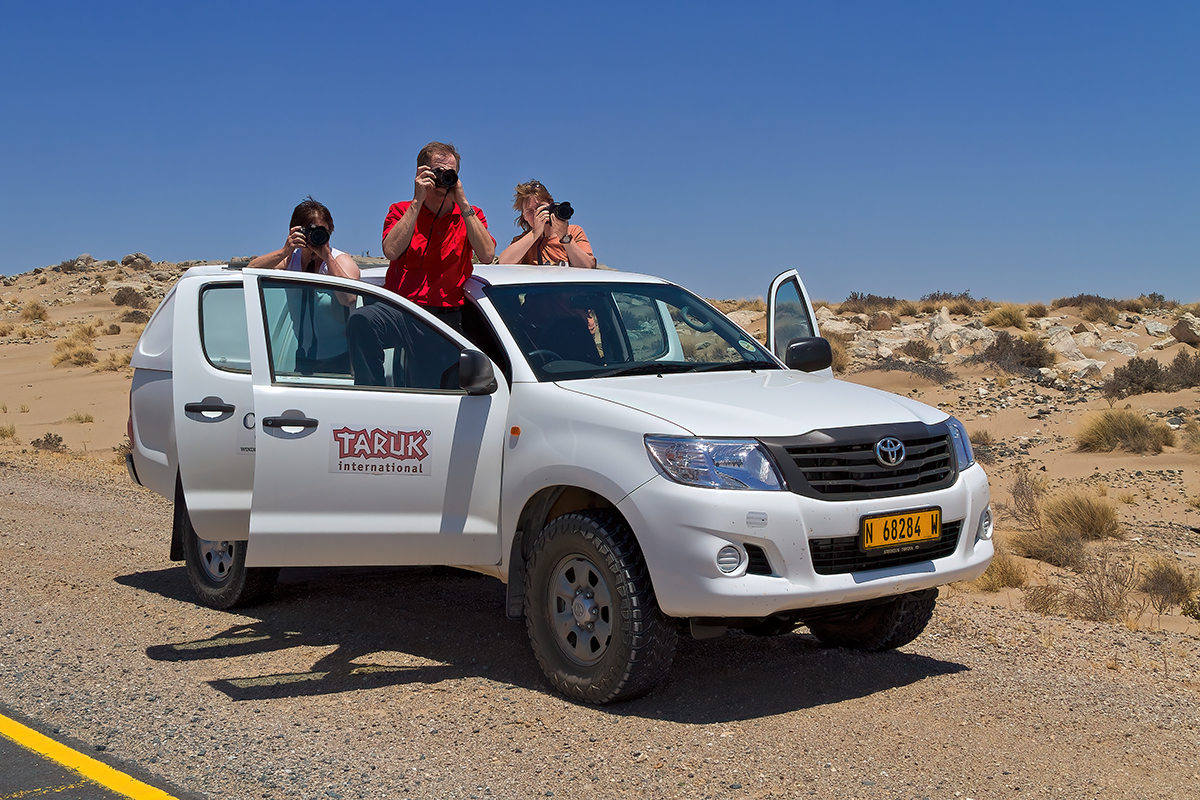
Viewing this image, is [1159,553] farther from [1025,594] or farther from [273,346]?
[273,346]

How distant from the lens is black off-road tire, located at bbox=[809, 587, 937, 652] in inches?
226

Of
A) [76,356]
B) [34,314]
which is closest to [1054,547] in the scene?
[76,356]

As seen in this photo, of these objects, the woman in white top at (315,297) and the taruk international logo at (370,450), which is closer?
the taruk international logo at (370,450)

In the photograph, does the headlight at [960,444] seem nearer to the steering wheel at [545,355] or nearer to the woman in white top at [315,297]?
the steering wheel at [545,355]

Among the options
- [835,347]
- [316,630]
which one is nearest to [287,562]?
[316,630]

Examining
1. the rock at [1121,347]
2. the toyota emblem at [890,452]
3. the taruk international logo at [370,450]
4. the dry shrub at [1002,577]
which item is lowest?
the dry shrub at [1002,577]

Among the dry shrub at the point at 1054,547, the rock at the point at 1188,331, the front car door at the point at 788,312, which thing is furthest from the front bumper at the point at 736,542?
the rock at the point at 1188,331

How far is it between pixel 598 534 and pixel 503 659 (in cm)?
139

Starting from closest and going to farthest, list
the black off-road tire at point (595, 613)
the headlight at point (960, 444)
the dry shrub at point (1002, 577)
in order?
1. the black off-road tire at point (595, 613)
2. the headlight at point (960, 444)
3. the dry shrub at point (1002, 577)

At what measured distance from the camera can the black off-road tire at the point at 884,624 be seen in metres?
5.74

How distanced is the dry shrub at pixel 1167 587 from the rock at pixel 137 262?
58481 millimetres

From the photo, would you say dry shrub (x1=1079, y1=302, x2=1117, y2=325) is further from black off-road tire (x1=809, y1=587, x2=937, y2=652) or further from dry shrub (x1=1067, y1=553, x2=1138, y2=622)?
black off-road tire (x1=809, y1=587, x2=937, y2=652)

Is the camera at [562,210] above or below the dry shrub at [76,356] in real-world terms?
above

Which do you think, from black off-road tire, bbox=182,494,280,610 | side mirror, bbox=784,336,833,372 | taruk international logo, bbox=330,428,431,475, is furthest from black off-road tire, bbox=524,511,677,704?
black off-road tire, bbox=182,494,280,610
